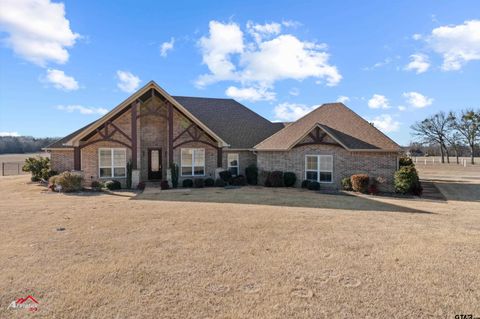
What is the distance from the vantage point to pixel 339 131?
19.2 meters

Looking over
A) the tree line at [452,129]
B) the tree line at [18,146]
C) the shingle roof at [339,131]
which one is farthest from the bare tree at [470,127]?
the tree line at [18,146]

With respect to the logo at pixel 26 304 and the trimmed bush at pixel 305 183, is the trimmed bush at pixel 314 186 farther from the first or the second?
the logo at pixel 26 304

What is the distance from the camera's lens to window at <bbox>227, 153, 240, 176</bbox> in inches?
850

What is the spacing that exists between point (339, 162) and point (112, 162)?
14.7m

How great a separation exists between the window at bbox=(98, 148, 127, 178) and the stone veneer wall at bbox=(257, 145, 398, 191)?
31.5ft

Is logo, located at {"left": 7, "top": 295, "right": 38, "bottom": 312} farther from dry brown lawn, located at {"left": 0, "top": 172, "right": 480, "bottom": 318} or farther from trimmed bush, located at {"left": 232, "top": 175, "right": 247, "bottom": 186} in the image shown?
trimmed bush, located at {"left": 232, "top": 175, "right": 247, "bottom": 186}

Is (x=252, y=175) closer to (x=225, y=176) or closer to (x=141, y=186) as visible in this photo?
(x=225, y=176)

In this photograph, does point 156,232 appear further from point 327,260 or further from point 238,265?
→ point 327,260

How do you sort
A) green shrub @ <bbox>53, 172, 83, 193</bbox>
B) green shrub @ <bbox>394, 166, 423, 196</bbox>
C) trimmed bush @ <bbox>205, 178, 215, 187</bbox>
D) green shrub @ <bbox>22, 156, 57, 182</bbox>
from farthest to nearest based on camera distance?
green shrub @ <bbox>22, 156, 57, 182</bbox> < trimmed bush @ <bbox>205, 178, 215, 187</bbox> < green shrub @ <bbox>394, 166, 423, 196</bbox> < green shrub @ <bbox>53, 172, 83, 193</bbox>

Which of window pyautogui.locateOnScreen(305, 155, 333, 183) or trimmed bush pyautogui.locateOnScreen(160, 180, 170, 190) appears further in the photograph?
window pyautogui.locateOnScreen(305, 155, 333, 183)

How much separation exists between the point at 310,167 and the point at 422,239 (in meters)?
11.6

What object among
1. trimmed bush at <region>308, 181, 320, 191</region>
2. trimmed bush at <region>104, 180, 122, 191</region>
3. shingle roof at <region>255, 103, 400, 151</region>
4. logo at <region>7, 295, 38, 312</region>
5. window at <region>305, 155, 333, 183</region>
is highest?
shingle roof at <region>255, 103, 400, 151</region>

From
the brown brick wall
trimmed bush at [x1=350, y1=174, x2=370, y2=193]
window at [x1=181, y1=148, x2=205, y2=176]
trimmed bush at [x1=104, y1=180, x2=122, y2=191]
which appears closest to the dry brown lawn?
trimmed bush at [x1=350, y1=174, x2=370, y2=193]

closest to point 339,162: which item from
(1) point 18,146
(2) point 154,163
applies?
(2) point 154,163
